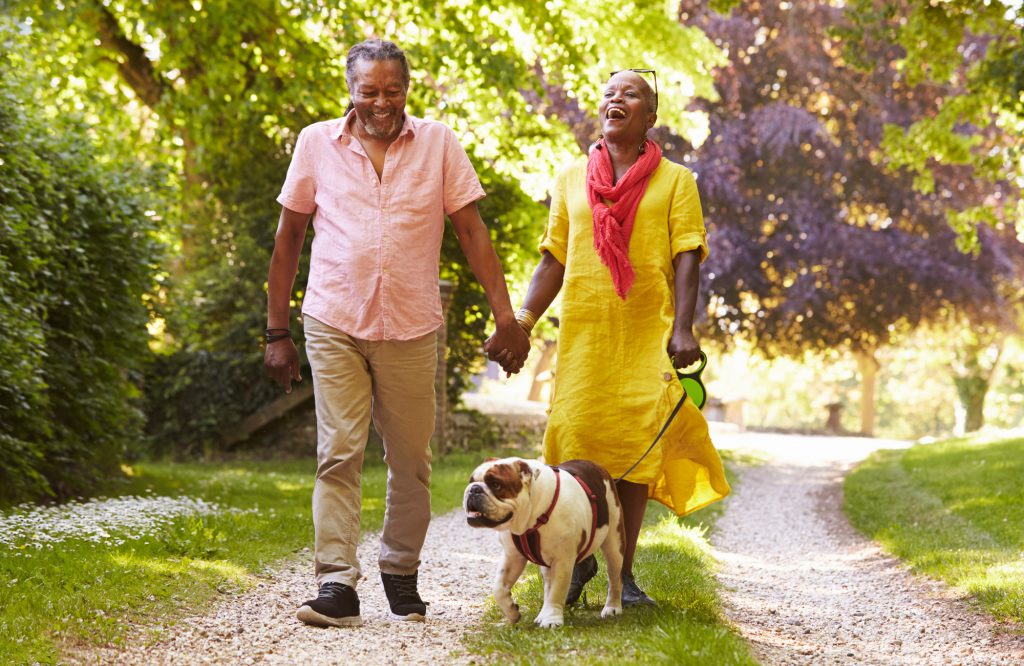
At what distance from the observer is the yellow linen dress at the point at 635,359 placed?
4.96m

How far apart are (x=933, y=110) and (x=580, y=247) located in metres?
20.2

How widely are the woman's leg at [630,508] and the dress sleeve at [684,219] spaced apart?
1.05 meters

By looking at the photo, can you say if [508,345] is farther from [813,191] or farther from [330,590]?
[813,191]

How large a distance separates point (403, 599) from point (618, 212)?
192 cm

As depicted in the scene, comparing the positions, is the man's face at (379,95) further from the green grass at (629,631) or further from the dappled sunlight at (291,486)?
the dappled sunlight at (291,486)

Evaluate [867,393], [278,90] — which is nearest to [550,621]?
[278,90]

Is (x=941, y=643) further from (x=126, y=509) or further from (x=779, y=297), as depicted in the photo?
(x=779, y=297)

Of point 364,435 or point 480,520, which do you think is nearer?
point 480,520

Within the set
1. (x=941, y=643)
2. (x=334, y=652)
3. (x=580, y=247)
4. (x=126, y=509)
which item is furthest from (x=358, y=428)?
(x=126, y=509)

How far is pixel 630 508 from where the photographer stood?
200 inches

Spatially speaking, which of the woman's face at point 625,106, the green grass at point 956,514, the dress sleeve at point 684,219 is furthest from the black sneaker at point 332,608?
the green grass at point 956,514

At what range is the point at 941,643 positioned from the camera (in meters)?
5.29

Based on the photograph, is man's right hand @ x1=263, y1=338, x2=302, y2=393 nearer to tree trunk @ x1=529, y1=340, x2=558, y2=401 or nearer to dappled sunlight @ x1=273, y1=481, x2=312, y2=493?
dappled sunlight @ x1=273, y1=481, x2=312, y2=493

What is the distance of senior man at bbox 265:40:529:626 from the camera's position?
4750 mm
